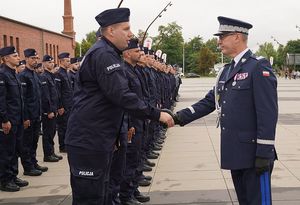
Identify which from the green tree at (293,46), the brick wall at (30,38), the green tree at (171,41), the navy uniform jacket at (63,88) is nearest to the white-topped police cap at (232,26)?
the navy uniform jacket at (63,88)

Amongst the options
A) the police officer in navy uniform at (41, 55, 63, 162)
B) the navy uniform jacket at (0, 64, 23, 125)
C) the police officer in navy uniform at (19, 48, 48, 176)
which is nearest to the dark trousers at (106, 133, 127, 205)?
the navy uniform jacket at (0, 64, 23, 125)

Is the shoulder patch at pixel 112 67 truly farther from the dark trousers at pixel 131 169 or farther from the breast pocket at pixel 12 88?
the breast pocket at pixel 12 88

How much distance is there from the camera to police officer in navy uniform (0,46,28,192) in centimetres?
705

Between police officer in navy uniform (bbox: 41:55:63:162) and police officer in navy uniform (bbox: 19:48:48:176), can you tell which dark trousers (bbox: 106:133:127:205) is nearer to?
police officer in navy uniform (bbox: 19:48:48:176)

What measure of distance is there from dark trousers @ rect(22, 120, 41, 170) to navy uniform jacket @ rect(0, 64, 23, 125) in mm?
846

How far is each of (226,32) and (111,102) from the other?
123 cm

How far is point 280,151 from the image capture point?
9.55 metres

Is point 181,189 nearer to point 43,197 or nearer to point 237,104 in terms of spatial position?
point 43,197

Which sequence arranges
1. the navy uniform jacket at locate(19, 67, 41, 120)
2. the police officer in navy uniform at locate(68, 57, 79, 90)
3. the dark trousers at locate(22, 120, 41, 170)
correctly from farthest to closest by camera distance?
the police officer in navy uniform at locate(68, 57, 79, 90) → the navy uniform jacket at locate(19, 67, 41, 120) → the dark trousers at locate(22, 120, 41, 170)

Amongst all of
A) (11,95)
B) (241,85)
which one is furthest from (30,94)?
(241,85)

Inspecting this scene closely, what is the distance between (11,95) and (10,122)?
44 centimetres

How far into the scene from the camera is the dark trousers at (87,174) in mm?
4008

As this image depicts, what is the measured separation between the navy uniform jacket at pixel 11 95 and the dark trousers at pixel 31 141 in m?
0.85

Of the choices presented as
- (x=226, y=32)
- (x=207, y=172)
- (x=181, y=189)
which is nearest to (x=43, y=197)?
(x=181, y=189)
